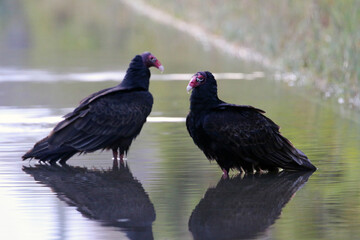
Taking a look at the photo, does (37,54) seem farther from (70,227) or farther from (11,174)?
(70,227)

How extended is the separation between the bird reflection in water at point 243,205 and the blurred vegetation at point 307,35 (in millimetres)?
5586

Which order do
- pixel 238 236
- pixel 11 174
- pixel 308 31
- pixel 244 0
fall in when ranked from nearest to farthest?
pixel 238 236 → pixel 11 174 → pixel 308 31 → pixel 244 0

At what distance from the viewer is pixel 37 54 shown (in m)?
27.1

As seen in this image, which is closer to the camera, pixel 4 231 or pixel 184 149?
pixel 4 231

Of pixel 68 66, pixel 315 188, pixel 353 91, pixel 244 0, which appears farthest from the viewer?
pixel 244 0

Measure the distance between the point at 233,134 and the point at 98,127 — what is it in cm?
165

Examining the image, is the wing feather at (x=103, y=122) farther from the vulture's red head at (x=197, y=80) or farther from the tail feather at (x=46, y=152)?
the vulture's red head at (x=197, y=80)

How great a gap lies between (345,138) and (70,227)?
5.21m

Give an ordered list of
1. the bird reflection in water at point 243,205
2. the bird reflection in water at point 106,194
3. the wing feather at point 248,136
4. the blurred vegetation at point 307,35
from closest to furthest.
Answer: the bird reflection in water at point 243,205 → the bird reflection in water at point 106,194 → the wing feather at point 248,136 → the blurred vegetation at point 307,35

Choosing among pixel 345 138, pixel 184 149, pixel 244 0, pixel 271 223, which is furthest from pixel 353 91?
pixel 244 0

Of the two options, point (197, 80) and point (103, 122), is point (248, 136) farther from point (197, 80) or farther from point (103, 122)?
point (103, 122)

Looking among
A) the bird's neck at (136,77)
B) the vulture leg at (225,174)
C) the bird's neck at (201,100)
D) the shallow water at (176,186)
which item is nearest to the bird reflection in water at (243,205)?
the shallow water at (176,186)

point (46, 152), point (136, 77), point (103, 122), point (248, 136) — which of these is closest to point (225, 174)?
point (248, 136)

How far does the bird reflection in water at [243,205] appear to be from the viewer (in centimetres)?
761
